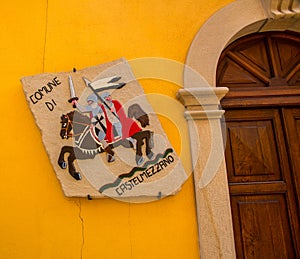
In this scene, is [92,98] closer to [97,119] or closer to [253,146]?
[97,119]

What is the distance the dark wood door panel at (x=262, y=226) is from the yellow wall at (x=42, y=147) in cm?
41

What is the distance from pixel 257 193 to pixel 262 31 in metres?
1.49

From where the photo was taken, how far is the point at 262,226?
230 centimetres

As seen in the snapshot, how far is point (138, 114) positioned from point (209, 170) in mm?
687

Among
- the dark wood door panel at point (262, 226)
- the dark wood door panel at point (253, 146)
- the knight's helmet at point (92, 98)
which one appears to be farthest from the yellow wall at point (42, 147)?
the dark wood door panel at point (253, 146)

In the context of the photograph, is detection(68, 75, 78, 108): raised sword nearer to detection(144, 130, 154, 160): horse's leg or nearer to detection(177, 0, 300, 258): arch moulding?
detection(144, 130, 154, 160): horse's leg

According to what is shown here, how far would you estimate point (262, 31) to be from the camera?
9.18 ft

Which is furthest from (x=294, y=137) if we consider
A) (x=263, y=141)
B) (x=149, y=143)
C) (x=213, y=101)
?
(x=149, y=143)

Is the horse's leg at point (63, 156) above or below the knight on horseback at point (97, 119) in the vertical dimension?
below

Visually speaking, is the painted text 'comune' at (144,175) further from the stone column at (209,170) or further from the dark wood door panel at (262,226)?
the dark wood door panel at (262,226)

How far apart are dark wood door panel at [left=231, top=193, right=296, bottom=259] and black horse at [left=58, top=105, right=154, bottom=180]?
0.83 m

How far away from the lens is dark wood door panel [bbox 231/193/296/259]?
225 centimetres

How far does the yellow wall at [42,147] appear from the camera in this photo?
6.90ft

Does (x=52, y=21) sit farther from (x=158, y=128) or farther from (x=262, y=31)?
(x=262, y=31)
